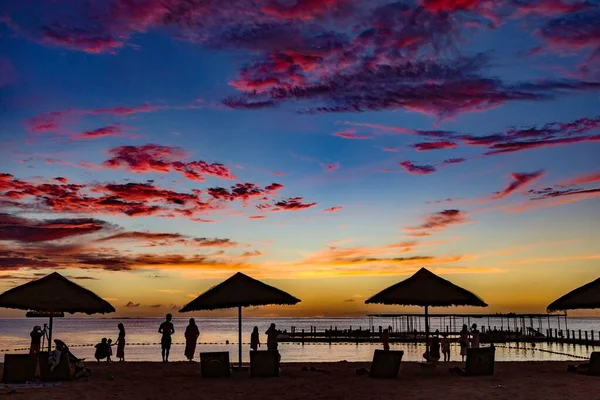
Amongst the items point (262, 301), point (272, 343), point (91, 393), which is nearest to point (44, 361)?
point (91, 393)

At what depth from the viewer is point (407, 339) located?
68.4 m

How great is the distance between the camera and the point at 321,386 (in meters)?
15.2

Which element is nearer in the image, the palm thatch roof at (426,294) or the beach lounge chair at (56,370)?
the beach lounge chair at (56,370)

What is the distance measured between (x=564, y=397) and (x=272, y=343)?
416 inches

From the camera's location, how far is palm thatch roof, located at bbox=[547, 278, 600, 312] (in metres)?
17.3

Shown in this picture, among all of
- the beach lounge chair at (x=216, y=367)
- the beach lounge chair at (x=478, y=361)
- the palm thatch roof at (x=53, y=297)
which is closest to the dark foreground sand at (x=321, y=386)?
the beach lounge chair at (x=216, y=367)

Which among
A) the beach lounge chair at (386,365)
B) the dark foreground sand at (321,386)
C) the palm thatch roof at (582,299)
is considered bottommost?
the dark foreground sand at (321,386)

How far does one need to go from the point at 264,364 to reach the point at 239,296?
6.40 ft

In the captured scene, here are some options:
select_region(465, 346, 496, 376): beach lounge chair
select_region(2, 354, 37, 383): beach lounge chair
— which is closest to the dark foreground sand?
select_region(465, 346, 496, 376): beach lounge chair

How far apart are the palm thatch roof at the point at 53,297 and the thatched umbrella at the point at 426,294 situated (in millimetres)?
7582

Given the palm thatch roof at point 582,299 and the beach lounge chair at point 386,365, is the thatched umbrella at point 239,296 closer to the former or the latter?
the beach lounge chair at point 386,365

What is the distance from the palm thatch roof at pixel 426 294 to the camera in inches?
680

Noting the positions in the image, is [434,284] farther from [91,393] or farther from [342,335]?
[342,335]

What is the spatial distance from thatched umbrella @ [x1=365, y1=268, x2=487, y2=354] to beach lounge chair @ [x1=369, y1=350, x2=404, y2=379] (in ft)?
4.06
